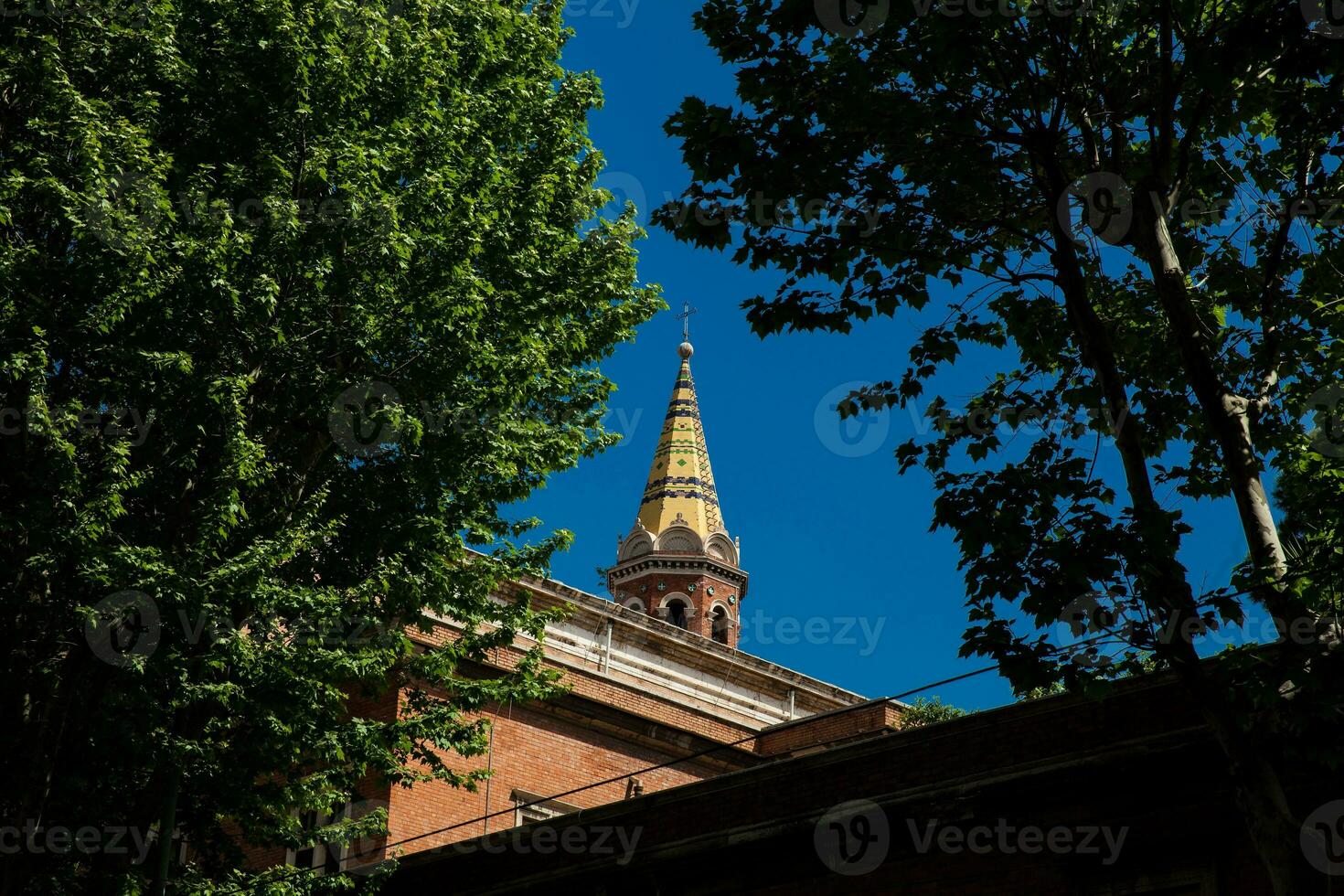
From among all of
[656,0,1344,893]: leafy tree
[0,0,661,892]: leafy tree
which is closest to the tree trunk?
[656,0,1344,893]: leafy tree

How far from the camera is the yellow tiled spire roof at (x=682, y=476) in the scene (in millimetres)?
61344

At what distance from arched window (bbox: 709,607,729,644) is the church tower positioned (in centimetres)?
4

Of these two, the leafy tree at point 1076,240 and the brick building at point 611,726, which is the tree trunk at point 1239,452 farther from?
the brick building at point 611,726

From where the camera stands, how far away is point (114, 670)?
1384 centimetres

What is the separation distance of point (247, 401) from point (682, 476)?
48.0 metres

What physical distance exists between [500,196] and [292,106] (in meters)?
2.44

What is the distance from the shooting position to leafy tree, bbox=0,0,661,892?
13461 mm

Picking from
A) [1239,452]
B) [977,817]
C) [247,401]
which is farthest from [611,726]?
[1239,452]

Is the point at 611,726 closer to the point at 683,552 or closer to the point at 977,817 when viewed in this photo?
the point at 977,817

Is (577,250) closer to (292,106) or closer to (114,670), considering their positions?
(292,106)

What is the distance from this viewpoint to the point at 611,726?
78.9 feet

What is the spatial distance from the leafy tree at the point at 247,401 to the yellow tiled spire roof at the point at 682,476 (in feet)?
147

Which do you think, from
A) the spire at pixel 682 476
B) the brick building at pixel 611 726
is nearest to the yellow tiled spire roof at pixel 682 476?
the spire at pixel 682 476

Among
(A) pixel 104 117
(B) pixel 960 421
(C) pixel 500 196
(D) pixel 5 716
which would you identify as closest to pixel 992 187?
(B) pixel 960 421
